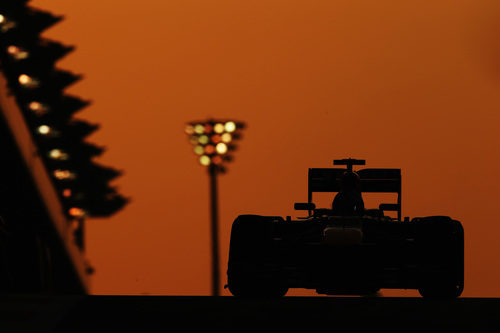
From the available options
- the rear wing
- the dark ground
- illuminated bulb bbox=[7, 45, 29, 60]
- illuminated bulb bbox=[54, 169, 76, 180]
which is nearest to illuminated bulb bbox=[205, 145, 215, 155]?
illuminated bulb bbox=[54, 169, 76, 180]

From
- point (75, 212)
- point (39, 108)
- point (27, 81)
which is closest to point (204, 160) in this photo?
point (75, 212)

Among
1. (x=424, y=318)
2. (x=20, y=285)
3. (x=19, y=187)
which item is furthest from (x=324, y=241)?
(x=19, y=187)

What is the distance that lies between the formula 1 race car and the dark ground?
19 centimetres

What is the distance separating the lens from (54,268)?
21766 mm

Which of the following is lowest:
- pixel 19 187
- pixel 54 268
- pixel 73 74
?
pixel 54 268

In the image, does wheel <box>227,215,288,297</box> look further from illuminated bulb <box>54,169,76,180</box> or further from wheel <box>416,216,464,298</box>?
illuminated bulb <box>54,169,76,180</box>

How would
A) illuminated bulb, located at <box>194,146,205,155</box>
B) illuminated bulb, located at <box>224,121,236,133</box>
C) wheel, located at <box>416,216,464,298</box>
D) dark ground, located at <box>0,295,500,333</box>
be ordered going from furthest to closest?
illuminated bulb, located at <box>194,146,205,155</box> < illuminated bulb, located at <box>224,121,236,133</box> < wheel, located at <box>416,216,464,298</box> < dark ground, located at <box>0,295,500,333</box>

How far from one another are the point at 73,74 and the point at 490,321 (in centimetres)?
1389

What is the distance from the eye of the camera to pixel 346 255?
33.7ft

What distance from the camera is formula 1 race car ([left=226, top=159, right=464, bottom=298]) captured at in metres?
10.2

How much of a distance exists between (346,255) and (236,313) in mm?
1605

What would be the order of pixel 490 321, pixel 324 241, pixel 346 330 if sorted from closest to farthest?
1. pixel 346 330
2. pixel 490 321
3. pixel 324 241

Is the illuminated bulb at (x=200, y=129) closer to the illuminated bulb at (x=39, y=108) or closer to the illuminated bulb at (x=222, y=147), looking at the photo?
the illuminated bulb at (x=222, y=147)

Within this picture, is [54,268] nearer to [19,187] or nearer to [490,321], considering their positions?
[19,187]
